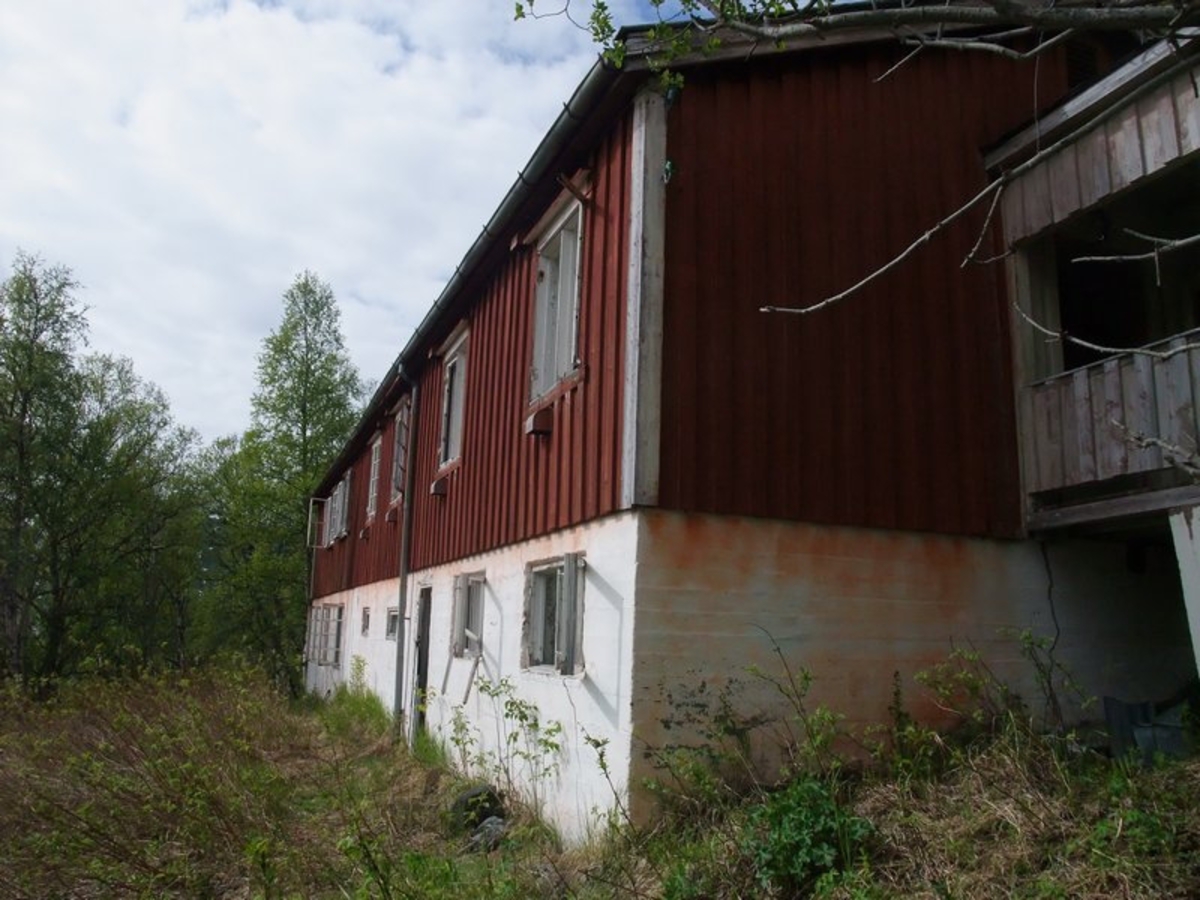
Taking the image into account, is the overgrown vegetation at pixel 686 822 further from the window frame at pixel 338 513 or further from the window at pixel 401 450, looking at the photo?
the window frame at pixel 338 513

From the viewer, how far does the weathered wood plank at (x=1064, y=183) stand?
694 centimetres

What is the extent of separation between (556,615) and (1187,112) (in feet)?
17.6

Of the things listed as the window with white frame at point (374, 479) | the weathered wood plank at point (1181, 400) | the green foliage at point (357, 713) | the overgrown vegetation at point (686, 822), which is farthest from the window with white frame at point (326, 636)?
the weathered wood plank at point (1181, 400)

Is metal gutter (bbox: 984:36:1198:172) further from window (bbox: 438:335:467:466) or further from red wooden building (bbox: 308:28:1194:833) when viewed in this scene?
window (bbox: 438:335:467:466)

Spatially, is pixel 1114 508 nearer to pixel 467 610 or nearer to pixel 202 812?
pixel 467 610

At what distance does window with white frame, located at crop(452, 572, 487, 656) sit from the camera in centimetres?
924

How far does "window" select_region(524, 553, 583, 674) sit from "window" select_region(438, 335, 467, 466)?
3311 mm

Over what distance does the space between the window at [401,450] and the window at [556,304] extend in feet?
17.0

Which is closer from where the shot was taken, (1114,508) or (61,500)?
(1114,508)

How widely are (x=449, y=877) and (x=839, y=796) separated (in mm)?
2210

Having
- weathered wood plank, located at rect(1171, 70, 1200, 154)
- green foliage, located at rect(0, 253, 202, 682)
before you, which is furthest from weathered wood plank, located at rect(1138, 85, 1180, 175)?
green foliage, located at rect(0, 253, 202, 682)

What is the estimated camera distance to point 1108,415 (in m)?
6.41

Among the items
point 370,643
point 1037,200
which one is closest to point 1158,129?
point 1037,200

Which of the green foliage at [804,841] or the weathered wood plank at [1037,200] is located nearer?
the green foliage at [804,841]
